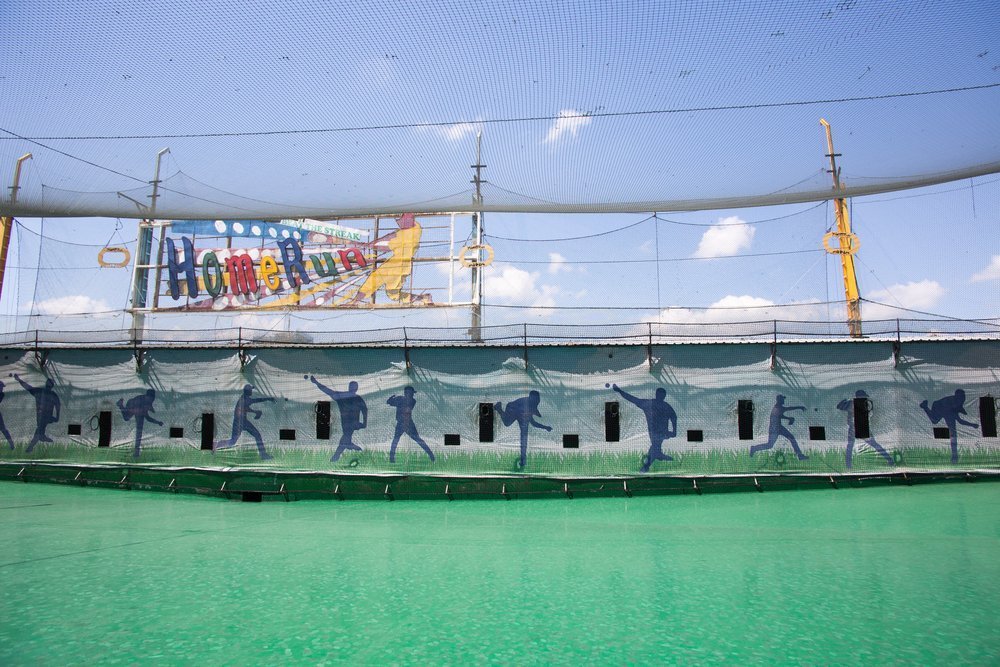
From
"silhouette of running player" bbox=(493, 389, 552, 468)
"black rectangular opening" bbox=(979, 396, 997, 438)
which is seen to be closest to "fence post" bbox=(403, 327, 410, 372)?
"silhouette of running player" bbox=(493, 389, 552, 468)

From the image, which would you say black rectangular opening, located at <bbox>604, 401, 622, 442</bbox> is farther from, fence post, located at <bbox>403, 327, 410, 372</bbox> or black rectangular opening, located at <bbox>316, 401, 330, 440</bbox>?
black rectangular opening, located at <bbox>316, 401, 330, 440</bbox>

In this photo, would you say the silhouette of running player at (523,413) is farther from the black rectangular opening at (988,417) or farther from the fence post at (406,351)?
the black rectangular opening at (988,417)

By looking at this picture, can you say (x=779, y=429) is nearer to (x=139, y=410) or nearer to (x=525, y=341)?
(x=525, y=341)

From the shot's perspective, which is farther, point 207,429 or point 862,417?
point 207,429

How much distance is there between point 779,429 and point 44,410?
15.7 metres

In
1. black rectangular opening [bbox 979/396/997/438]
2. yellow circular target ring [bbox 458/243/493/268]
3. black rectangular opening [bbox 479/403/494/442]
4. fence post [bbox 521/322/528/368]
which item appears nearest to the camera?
black rectangular opening [bbox 979/396/997/438]

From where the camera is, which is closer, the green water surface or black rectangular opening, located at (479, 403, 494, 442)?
the green water surface

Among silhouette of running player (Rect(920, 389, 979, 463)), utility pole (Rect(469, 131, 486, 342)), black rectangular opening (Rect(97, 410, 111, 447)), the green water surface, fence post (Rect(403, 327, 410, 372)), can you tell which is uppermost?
utility pole (Rect(469, 131, 486, 342))

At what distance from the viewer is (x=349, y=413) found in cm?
1352

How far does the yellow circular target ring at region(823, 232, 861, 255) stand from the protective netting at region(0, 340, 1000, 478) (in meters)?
2.01

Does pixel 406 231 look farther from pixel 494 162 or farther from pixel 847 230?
pixel 847 230

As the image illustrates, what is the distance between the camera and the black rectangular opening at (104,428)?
46.9 ft

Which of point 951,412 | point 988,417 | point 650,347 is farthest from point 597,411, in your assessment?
point 988,417

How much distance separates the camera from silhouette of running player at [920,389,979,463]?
12820 millimetres
